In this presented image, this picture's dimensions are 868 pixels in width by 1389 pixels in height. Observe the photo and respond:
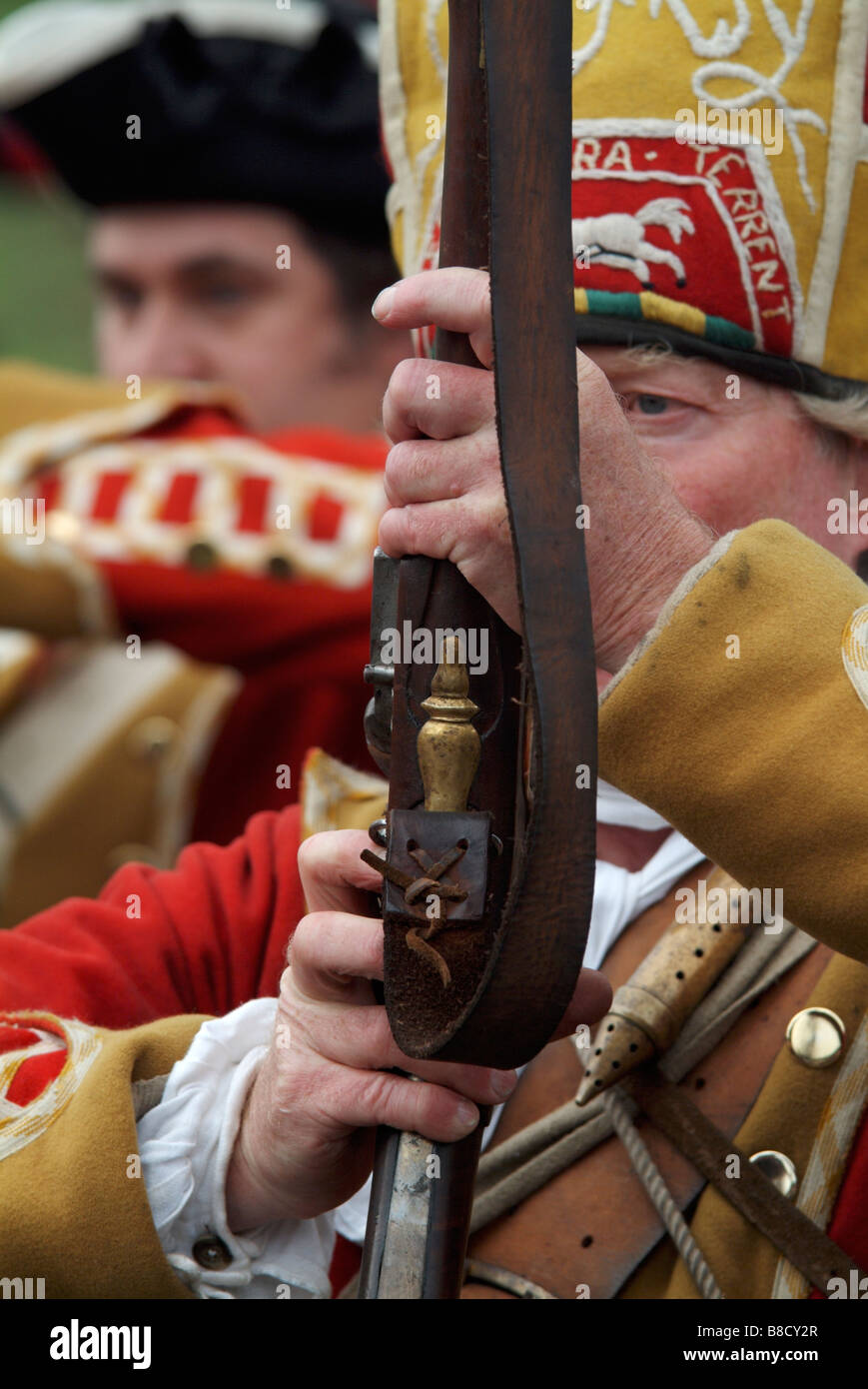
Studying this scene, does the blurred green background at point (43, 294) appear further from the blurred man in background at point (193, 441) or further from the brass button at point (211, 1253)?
the brass button at point (211, 1253)

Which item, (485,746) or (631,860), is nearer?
(485,746)

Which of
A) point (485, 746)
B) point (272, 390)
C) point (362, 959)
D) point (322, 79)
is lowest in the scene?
point (362, 959)

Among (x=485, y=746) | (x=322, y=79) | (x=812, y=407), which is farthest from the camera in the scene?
(x=322, y=79)

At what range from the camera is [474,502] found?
151 cm

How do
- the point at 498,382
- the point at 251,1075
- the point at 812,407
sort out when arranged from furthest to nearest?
the point at 812,407, the point at 251,1075, the point at 498,382

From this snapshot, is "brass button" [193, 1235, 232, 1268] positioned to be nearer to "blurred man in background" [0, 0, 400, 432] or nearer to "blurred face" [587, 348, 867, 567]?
"blurred face" [587, 348, 867, 567]

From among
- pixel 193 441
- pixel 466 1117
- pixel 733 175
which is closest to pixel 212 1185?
pixel 466 1117

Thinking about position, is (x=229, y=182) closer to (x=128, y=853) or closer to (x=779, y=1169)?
(x=128, y=853)

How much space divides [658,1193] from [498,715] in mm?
698

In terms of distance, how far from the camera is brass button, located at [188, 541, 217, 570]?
413 cm

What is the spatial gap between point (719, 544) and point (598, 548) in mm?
110
